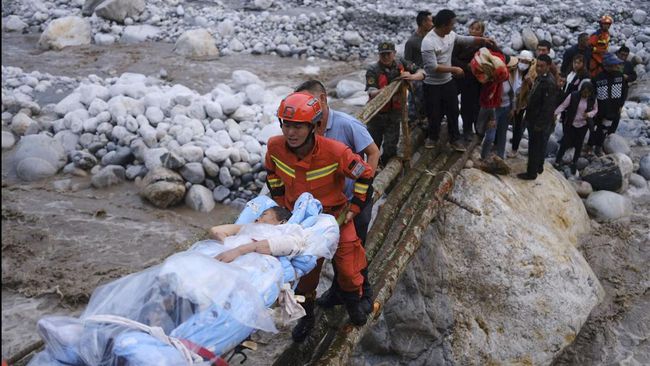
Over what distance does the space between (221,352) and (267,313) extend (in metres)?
0.24

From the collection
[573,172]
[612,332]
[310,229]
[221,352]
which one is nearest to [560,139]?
[573,172]

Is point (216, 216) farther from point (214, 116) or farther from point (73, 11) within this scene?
Result: point (73, 11)

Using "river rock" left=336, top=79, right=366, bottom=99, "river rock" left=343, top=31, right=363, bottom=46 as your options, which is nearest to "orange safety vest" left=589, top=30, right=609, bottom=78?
"river rock" left=336, top=79, right=366, bottom=99

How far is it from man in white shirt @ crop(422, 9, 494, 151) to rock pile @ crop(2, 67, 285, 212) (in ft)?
9.02

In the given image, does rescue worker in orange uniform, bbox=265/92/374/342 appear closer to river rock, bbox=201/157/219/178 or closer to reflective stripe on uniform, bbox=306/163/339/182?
reflective stripe on uniform, bbox=306/163/339/182

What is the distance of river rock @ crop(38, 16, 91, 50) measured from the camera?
12.5m

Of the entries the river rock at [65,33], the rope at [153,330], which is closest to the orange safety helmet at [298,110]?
the rope at [153,330]

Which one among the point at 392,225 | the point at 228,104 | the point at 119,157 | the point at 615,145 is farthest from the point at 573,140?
the point at 119,157

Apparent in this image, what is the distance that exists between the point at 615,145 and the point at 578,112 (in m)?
1.32

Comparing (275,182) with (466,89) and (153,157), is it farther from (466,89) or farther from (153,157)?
(153,157)

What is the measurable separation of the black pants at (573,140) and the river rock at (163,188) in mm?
5025

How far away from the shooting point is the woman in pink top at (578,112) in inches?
281

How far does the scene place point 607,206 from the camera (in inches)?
279

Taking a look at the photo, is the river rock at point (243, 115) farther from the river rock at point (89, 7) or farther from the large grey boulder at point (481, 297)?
the river rock at point (89, 7)
